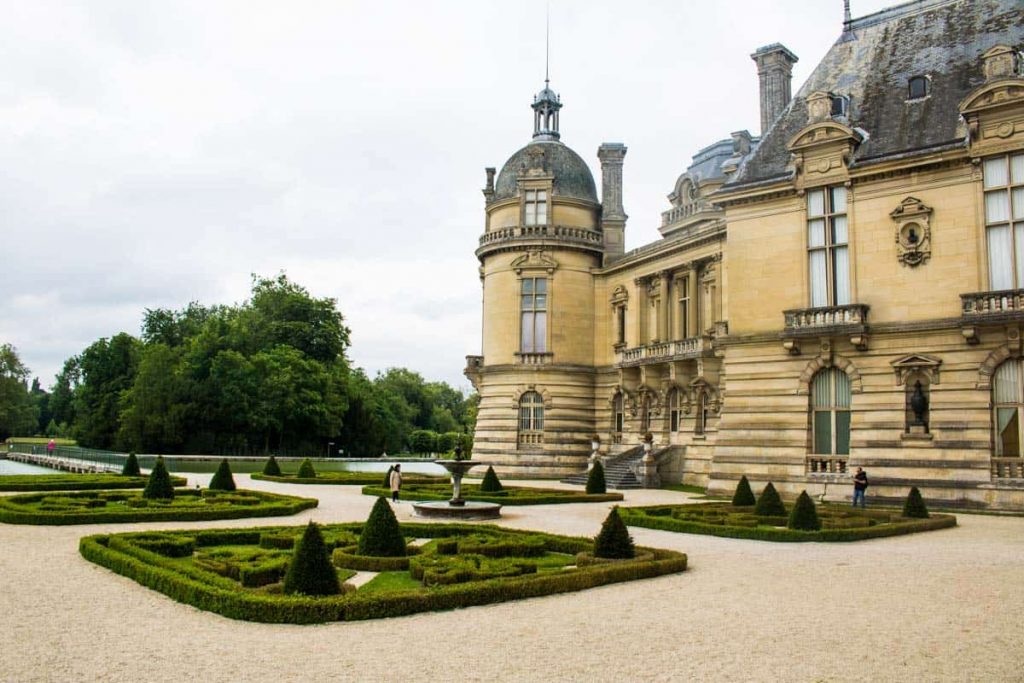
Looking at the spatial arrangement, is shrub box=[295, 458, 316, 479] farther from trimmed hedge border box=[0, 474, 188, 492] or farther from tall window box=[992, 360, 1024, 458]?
tall window box=[992, 360, 1024, 458]

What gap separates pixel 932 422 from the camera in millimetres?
26062

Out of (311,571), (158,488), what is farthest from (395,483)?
(311,571)

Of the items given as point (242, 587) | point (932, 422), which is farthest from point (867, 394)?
point (242, 587)

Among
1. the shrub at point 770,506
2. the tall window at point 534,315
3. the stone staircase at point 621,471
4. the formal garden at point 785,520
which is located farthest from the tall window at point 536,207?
the shrub at point 770,506

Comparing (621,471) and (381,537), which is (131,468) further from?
(381,537)

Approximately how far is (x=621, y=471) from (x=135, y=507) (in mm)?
20904

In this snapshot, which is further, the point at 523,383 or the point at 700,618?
the point at 523,383

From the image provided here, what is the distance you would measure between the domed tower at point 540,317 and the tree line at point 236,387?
2556 cm

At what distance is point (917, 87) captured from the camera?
2884cm

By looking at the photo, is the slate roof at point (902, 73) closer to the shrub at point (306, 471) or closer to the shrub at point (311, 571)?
the shrub at point (306, 471)

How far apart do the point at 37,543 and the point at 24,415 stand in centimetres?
9759

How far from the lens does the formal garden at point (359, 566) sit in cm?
1096

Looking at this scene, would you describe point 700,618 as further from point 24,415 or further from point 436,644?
point 24,415

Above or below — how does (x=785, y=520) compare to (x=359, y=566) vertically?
above
